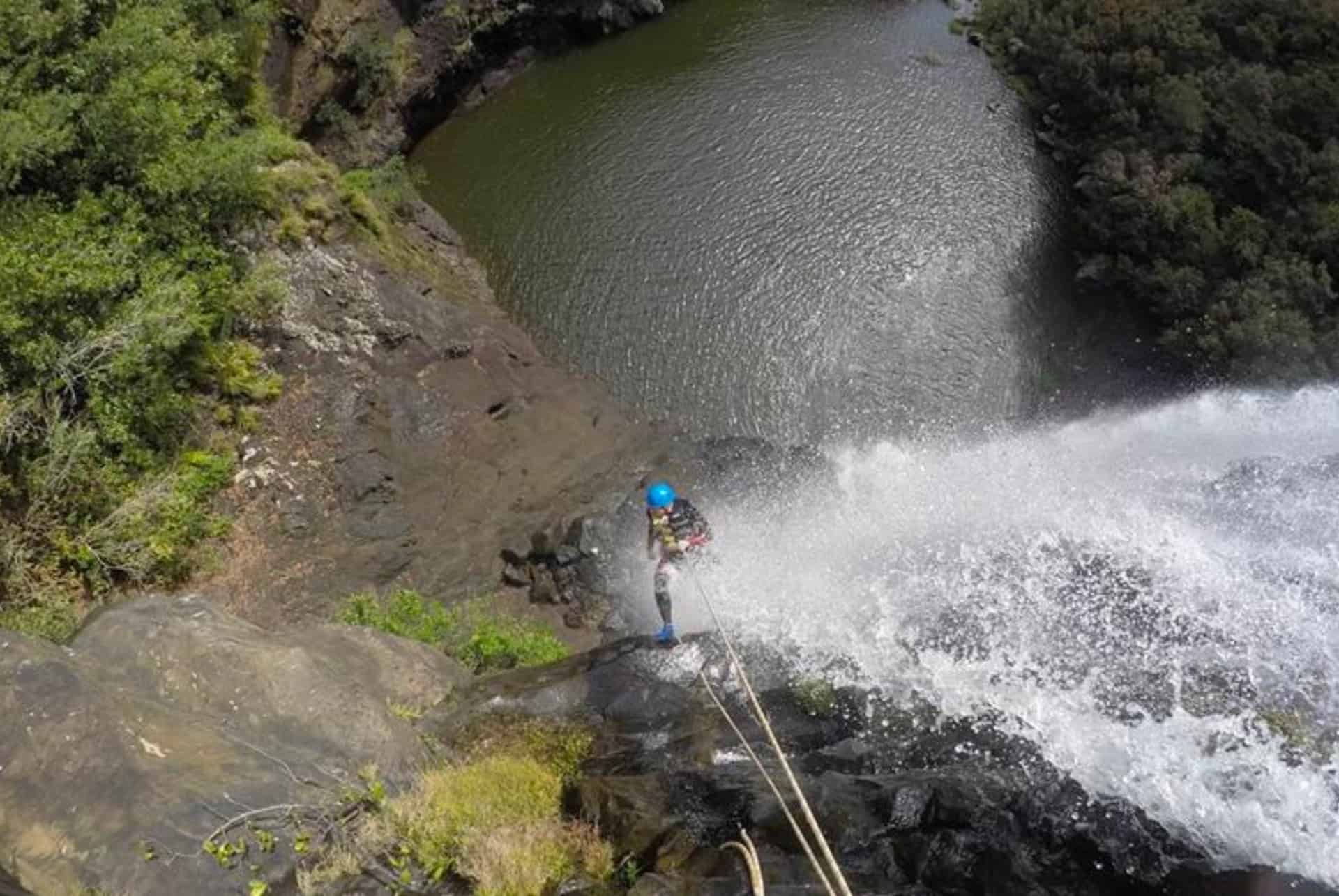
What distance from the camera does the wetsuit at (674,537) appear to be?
13.3 metres

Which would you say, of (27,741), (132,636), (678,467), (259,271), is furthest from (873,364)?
(27,741)

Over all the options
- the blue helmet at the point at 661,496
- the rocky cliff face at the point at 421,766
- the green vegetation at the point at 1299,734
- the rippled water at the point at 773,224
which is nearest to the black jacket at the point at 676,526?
the blue helmet at the point at 661,496

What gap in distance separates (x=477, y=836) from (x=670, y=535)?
5.58m

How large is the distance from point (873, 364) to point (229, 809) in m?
15.6

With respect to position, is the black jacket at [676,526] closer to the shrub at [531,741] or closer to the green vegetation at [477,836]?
the shrub at [531,741]

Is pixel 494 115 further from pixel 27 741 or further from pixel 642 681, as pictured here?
pixel 27 741

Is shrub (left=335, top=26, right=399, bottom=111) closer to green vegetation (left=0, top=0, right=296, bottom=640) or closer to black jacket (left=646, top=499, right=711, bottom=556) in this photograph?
green vegetation (left=0, top=0, right=296, bottom=640)

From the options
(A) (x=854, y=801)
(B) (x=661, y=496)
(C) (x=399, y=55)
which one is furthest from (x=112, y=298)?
(C) (x=399, y=55)

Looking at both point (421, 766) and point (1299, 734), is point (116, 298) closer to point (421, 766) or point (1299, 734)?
point (421, 766)

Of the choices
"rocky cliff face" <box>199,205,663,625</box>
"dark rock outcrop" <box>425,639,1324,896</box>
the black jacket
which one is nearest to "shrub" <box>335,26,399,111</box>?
"rocky cliff face" <box>199,205,663,625</box>

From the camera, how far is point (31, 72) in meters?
13.9

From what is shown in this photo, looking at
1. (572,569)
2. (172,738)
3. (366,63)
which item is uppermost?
(366,63)

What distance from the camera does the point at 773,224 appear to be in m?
24.2

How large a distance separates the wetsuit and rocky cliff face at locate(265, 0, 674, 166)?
53.9ft
